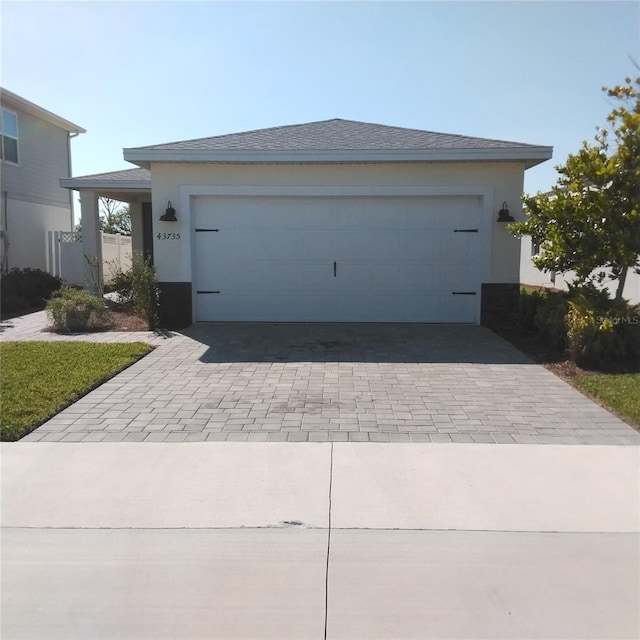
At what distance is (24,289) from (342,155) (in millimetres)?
10067

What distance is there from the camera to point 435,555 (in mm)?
3477

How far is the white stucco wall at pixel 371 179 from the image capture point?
10.8 metres

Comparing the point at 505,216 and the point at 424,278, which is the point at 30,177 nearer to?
the point at 424,278

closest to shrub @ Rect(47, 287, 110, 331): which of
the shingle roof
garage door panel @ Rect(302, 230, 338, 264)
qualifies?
the shingle roof

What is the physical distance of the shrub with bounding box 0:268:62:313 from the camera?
15.0 metres

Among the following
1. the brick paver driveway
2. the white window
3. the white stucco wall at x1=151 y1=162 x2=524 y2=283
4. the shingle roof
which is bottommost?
the brick paver driveway

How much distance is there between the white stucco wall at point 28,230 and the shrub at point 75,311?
24.5 ft

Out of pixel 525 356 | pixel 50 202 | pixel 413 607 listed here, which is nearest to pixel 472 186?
pixel 525 356

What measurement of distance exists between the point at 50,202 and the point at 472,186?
52.1 feet

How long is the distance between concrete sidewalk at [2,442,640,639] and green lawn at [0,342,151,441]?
819 millimetres

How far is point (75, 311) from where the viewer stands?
11.2 meters

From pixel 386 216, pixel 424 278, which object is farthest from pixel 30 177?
pixel 424 278

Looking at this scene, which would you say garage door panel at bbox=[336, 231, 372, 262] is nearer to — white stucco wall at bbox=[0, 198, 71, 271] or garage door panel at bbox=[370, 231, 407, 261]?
garage door panel at bbox=[370, 231, 407, 261]

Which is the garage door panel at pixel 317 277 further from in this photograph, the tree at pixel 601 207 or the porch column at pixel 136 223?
the porch column at pixel 136 223
